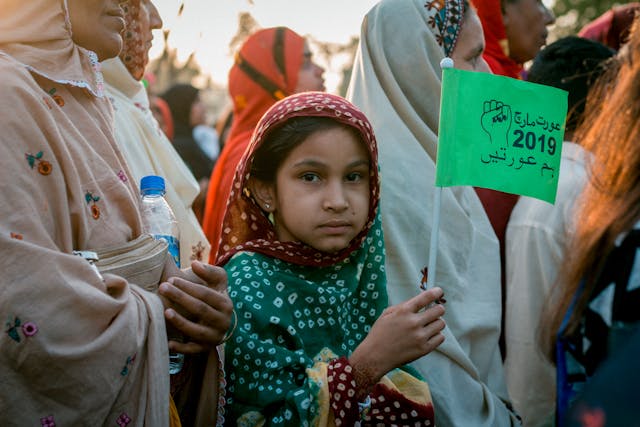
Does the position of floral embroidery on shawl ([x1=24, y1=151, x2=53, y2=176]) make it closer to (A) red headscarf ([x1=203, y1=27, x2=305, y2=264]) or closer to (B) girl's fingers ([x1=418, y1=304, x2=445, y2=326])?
(B) girl's fingers ([x1=418, y1=304, x2=445, y2=326])

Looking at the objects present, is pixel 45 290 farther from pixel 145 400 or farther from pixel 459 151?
pixel 459 151

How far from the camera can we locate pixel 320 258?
2.50m

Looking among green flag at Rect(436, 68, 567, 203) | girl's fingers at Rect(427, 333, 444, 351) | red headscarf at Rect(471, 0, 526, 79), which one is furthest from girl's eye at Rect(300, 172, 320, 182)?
red headscarf at Rect(471, 0, 526, 79)

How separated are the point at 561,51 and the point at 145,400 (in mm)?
2715

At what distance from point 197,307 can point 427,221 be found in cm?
118

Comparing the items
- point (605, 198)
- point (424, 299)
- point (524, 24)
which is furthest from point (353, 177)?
point (524, 24)

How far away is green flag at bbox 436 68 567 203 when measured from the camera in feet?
7.71

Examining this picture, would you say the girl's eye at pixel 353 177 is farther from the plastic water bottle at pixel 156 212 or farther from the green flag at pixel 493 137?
the plastic water bottle at pixel 156 212

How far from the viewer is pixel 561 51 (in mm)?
3676

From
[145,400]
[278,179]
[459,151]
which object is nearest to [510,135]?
[459,151]

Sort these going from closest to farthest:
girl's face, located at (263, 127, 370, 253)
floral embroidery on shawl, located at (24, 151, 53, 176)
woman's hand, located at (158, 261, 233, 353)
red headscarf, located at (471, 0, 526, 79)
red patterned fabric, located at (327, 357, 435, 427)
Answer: floral embroidery on shawl, located at (24, 151, 53, 176) < woman's hand, located at (158, 261, 233, 353) < red patterned fabric, located at (327, 357, 435, 427) < girl's face, located at (263, 127, 370, 253) < red headscarf, located at (471, 0, 526, 79)

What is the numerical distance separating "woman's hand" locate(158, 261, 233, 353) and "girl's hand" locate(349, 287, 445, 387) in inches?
17.1

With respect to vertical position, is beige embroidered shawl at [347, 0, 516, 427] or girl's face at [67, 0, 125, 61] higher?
girl's face at [67, 0, 125, 61]

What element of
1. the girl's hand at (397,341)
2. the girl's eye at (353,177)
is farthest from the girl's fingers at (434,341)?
the girl's eye at (353,177)
